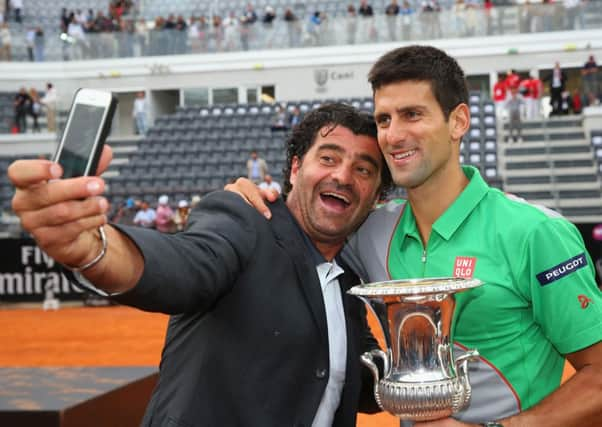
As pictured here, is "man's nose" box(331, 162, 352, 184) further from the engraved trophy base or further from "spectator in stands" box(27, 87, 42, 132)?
"spectator in stands" box(27, 87, 42, 132)

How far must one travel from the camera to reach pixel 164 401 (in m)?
2.15

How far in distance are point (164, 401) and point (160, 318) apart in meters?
10.2

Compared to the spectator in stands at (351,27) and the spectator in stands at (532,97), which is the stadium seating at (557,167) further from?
the spectator in stands at (351,27)

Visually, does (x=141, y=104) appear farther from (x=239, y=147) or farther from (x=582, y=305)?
(x=582, y=305)

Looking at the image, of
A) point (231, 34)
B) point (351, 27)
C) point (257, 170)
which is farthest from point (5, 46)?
point (257, 170)

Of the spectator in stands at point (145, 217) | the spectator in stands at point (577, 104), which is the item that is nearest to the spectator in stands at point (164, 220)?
the spectator in stands at point (145, 217)

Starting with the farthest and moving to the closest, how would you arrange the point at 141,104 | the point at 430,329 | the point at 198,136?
1. the point at 141,104
2. the point at 198,136
3. the point at 430,329

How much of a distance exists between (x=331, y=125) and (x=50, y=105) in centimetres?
2156

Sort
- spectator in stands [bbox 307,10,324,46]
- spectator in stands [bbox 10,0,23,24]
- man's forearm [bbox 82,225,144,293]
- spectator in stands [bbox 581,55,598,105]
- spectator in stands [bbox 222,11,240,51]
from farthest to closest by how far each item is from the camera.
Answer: spectator in stands [bbox 10,0,23,24], spectator in stands [bbox 222,11,240,51], spectator in stands [bbox 307,10,324,46], spectator in stands [bbox 581,55,598,105], man's forearm [bbox 82,225,144,293]

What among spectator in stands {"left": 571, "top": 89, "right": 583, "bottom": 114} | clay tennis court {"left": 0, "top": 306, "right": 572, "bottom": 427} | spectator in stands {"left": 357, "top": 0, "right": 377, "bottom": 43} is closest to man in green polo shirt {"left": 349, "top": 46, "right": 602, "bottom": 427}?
clay tennis court {"left": 0, "top": 306, "right": 572, "bottom": 427}

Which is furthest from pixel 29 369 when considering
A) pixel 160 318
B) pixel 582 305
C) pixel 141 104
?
pixel 141 104

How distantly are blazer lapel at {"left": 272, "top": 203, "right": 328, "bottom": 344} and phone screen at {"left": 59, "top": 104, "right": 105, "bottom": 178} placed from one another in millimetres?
931

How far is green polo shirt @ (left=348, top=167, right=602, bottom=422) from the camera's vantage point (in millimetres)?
2158

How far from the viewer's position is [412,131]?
233cm
